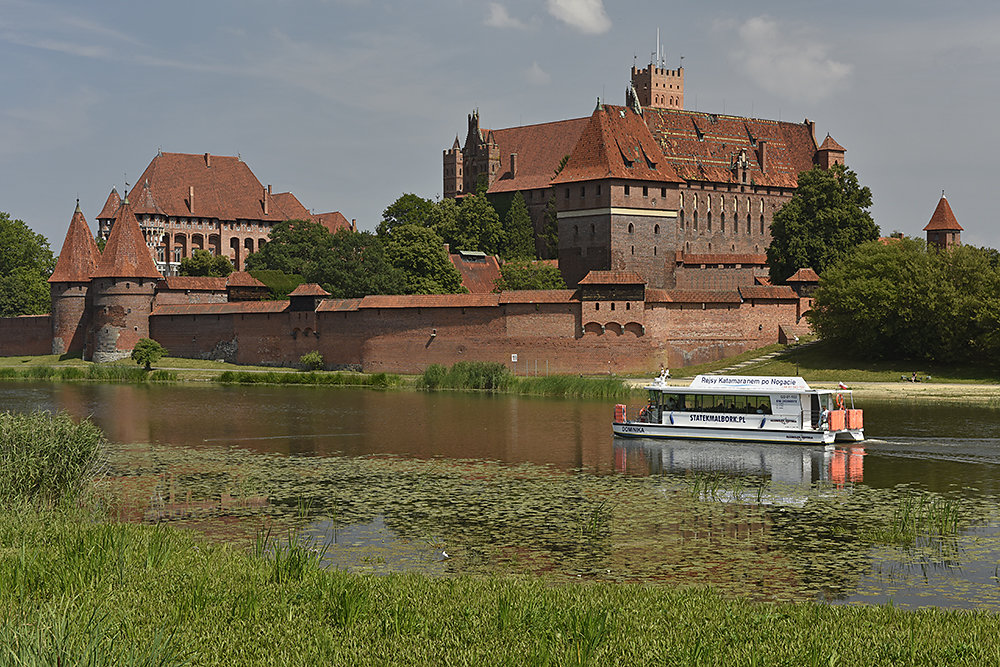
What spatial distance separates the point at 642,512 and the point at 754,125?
197ft

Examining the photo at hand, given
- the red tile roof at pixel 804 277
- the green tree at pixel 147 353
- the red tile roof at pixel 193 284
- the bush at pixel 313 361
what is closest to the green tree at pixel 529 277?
the red tile roof at pixel 804 277

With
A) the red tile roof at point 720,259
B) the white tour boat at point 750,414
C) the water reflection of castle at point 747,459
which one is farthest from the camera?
the red tile roof at point 720,259

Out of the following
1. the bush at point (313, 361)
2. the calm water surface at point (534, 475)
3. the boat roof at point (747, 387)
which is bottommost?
the calm water surface at point (534, 475)

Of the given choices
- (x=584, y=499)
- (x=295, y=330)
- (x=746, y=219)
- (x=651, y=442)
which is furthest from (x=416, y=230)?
(x=584, y=499)

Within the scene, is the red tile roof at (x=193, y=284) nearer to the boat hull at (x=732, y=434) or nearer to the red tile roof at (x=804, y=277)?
the red tile roof at (x=804, y=277)

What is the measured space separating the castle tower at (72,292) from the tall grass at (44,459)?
143 ft

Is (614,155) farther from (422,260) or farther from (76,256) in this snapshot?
(76,256)

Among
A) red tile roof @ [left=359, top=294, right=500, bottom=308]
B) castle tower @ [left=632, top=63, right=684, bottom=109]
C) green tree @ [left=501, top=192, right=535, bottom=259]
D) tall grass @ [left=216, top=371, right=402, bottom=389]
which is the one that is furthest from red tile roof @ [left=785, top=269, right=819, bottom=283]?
castle tower @ [left=632, top=63, right=684, bottom=109]

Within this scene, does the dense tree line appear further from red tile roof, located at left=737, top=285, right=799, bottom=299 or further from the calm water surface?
the calm water surface

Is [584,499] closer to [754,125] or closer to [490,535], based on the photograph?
[490,535]

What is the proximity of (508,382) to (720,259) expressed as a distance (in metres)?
22.5

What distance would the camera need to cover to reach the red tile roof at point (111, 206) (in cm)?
7950

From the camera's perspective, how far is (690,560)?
13031 millimetres

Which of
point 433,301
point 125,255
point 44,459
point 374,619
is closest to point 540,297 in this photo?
point 433,301
